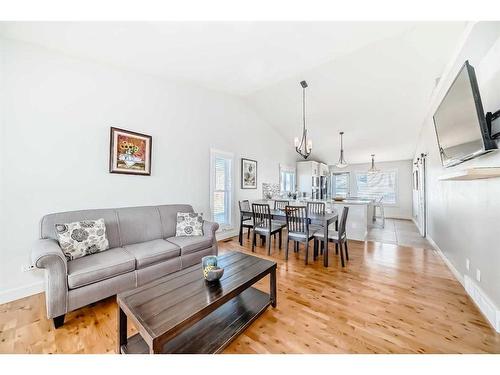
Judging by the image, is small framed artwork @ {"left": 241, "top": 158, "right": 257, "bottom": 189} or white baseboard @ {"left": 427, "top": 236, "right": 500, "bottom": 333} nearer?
white baseboard @ {"left": 427, "top": 236, "right": 500, "bottom": 333}

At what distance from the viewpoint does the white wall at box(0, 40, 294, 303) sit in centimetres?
210

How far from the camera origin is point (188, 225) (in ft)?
9.96

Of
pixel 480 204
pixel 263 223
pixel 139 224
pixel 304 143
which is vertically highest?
pixel 304 143

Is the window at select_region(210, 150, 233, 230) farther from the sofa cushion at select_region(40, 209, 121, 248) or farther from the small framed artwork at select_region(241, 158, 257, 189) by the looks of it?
the sofa cushion at select_region(40, 209, 121, 248)

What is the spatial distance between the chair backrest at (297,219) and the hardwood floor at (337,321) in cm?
73

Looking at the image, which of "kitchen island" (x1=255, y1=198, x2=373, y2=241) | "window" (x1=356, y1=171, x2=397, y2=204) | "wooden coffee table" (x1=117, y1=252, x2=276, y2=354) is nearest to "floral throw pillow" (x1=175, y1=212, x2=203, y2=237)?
"wooden coffee table" (x1=117, y1=252, x2=276, y2=354)

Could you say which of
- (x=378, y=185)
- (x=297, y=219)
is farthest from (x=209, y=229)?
(x=378, y=185)

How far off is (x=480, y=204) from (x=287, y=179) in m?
5.14

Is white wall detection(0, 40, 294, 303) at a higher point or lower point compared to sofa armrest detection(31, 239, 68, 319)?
higher

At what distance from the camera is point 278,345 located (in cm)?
147

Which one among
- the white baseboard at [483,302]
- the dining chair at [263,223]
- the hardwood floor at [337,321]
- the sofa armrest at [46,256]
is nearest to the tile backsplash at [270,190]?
the dining chair at [263,223]

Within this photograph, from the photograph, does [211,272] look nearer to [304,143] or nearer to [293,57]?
[304,143]

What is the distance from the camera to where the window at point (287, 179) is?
21.6ft

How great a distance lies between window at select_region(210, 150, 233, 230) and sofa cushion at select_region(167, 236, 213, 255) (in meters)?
1.29
